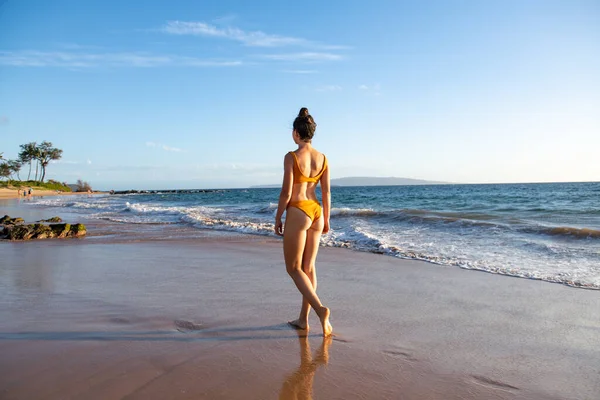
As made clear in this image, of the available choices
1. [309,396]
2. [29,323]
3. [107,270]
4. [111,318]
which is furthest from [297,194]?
[107,270]

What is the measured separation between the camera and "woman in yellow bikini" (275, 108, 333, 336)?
3500 mm

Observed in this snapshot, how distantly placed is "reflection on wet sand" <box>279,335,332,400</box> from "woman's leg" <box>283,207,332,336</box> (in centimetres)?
27

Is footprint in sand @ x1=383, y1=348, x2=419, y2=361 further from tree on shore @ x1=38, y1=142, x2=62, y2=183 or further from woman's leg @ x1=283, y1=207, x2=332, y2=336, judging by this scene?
tree on shore @ x1=38, y1=142, x2=62, y2=183

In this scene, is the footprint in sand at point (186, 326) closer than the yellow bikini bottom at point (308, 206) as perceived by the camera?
No

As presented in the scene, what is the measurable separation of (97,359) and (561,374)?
3335 millimetres

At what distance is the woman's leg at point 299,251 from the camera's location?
3525 mm

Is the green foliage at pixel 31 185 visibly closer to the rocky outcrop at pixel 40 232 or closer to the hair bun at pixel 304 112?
the rocky outcrop at pixel 40 232

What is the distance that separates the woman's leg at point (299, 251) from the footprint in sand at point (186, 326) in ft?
3.38

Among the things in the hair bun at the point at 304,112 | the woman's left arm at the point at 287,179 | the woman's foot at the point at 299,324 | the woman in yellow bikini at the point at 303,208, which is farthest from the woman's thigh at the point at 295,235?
the hair bun at the point at 304,112

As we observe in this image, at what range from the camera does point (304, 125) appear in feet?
11.7

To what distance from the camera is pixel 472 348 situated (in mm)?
3311

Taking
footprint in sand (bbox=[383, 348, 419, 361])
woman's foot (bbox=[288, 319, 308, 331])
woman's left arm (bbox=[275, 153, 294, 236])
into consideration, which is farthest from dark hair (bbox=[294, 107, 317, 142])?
footprint in sand (bbox=[383, 348, 419, 361])

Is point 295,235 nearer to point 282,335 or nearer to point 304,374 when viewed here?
point 282,335

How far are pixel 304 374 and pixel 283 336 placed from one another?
30.0 inches
